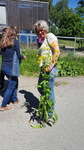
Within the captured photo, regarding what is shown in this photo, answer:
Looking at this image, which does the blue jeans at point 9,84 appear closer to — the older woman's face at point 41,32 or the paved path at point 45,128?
the paved path at point 45,128

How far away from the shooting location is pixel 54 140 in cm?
234

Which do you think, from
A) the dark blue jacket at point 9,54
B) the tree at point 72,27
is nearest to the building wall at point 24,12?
the dark blue jacket at point 9,54

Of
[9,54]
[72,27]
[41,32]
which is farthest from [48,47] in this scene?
[72,27]

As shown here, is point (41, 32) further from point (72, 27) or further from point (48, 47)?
point (72, 27)

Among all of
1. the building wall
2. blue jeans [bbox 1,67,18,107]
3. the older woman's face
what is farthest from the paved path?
Result: the building wall

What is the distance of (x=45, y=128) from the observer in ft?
8.61

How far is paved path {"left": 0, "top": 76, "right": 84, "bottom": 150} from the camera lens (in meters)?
2.25

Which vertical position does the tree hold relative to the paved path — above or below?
above

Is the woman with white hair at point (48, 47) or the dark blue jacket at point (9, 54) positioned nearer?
the woman with white hair at point (48, 47)

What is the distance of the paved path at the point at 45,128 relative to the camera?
2.25 meters

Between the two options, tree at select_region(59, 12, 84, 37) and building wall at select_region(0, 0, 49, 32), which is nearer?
building wall at select_region(0, 0, 49, 32)

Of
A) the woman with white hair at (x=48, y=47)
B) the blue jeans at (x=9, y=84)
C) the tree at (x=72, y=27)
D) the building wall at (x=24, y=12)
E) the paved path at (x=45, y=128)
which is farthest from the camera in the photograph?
the tree at (x=72, y=27)

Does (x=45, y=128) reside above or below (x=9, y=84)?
below

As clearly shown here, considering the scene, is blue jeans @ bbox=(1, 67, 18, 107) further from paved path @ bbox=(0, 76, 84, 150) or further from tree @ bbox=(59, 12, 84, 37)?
tree @ bbox=(59, 12, 84, 37)
